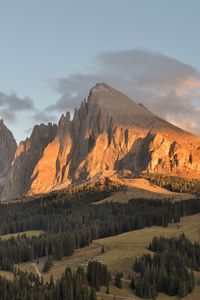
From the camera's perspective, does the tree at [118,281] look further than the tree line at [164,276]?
Yes

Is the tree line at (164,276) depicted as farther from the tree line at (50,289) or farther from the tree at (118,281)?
the tree line at (50,289)

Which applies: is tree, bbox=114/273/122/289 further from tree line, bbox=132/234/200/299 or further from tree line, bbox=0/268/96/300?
tree line, bbox=0/268/96/300

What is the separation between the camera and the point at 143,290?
17150 centimetres

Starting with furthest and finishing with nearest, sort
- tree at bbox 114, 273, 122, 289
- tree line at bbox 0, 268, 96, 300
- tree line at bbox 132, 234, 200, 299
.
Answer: tree at bbox 114, 273, 122, 289
tree line at bbox 132, 234, 200, 299
tree line at bbox 0, 268, 96, 300

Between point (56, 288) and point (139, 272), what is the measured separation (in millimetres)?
37967

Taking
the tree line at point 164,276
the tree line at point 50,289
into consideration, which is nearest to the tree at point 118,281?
the tree line at point 164,276

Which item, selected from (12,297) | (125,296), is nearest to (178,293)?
(125,296)

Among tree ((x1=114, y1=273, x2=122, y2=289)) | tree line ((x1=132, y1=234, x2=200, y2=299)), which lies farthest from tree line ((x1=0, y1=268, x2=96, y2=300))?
tree line ((x1=132, y1=234, x2=200, y2=299))

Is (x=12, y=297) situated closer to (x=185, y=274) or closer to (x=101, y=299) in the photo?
(x=101, y=299)

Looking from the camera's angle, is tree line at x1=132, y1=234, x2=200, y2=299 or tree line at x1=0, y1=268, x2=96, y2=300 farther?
tree line at x1=132, y1=234, x2=200, y2=299

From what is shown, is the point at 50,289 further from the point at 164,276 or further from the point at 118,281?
the point at 164,276

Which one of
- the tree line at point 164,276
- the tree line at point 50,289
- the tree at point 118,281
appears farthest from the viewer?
the tree at point 118,281

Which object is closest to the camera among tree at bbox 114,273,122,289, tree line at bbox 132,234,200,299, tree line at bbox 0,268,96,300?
tree line at bbox 0,268,96,300

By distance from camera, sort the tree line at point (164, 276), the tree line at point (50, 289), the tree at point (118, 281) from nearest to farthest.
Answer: the tree line at point (50, 289) → the tree line at point (164, 276) → the tree at point (118, 281)
